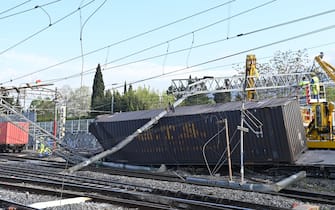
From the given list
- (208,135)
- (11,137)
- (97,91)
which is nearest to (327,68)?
(208,135)

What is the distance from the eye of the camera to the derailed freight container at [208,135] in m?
15.3

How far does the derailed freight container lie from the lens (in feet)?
50.2

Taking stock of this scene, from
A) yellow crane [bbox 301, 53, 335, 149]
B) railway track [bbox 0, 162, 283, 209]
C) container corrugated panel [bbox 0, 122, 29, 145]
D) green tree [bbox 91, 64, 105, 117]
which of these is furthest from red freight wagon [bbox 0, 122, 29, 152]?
yellow crane [bbox 301, 53, 335, 149]

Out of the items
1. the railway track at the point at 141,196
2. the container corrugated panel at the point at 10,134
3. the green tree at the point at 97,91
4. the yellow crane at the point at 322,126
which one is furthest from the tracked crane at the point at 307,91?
the green tree at the point at 97,91

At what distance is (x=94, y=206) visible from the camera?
28.1 feet

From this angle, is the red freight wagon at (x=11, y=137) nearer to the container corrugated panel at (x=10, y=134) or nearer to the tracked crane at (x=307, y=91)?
the container corrugated panel at (x=10, y=134)

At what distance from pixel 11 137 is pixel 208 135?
2449cm

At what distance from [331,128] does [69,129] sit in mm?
33081

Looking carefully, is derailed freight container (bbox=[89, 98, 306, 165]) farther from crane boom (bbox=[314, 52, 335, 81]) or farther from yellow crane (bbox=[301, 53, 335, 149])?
crane boom (bbox=[314, 52, 335, 81])

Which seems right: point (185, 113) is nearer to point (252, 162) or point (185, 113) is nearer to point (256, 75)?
point (252, 162)

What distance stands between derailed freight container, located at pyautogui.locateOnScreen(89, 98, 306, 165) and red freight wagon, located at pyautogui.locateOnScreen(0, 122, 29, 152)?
669 inches

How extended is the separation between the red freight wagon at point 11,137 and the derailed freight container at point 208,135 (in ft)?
55.7

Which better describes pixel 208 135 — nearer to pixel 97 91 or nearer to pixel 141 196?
pixel 141 196

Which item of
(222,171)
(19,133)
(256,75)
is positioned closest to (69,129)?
(19,133)
